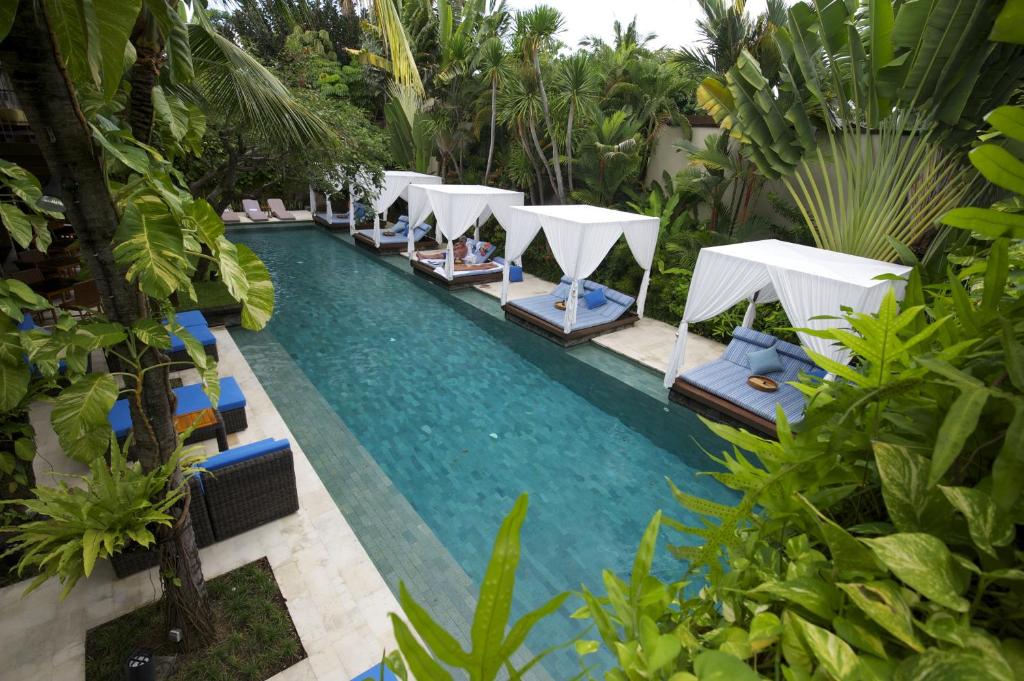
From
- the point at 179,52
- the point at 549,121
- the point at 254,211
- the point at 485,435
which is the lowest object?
the point at 485,435

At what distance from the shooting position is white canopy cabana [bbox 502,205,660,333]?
876 cm

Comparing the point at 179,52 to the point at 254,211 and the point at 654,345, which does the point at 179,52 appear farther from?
the point at 254,211

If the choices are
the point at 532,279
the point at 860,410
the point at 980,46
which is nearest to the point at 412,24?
the point at 532,279

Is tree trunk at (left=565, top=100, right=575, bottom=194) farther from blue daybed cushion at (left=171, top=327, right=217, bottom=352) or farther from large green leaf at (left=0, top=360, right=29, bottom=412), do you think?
large green leaf at (left=0, top=360, right=29, bottom=412)

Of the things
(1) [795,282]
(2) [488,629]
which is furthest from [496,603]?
(1) [795,282]

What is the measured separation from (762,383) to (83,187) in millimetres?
7567

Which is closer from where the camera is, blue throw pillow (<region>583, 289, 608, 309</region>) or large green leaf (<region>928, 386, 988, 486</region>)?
large green leaf (<region>928, 386, 988, 486</region>)

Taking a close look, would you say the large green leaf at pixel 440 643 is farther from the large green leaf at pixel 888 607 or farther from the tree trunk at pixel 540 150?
the tree trunk at pixel 540 150

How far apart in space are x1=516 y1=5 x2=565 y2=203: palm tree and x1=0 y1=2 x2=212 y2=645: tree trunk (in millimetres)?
11651

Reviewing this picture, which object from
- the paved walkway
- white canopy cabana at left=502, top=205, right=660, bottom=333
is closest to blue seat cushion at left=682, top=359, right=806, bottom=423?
the paved walkway

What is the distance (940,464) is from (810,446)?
280mm

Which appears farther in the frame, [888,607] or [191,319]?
[191,319]

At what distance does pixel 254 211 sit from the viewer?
1795 cm

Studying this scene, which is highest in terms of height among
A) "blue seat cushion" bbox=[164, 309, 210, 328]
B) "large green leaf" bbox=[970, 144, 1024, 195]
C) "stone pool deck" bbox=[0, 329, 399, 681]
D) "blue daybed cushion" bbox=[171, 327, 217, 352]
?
"large green leaf" bbox=[970, 144, 1024, 195]
